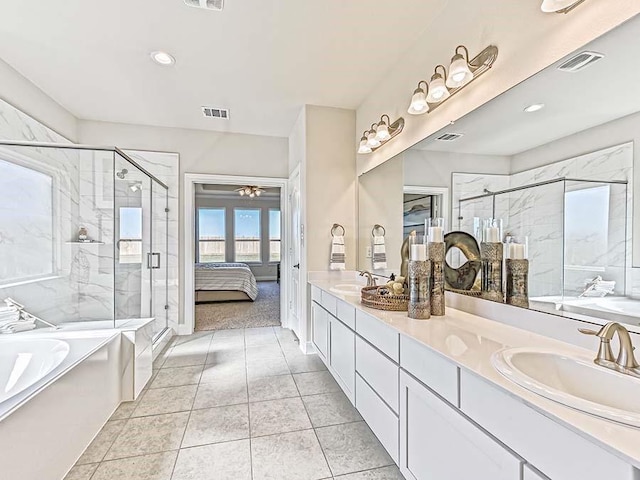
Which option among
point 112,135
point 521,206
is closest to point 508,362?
point 521,206

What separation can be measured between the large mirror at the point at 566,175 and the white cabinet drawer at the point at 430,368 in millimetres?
597

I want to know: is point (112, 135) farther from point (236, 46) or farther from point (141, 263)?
point (236, 46)

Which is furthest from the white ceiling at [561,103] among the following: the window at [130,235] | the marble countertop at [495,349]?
the window at [130,235]

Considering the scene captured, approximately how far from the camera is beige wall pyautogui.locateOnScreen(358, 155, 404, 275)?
2.76 metres

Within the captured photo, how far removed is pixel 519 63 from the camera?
5.02ft

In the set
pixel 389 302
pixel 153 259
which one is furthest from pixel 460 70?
pixel 153 259

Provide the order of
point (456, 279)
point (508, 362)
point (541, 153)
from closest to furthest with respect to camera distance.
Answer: point (508, 362), point (541, 153), point (456, 279)

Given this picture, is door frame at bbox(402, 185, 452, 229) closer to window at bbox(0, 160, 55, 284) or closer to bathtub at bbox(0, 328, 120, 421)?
bathtub at bbox(0, 328, 120, 421)

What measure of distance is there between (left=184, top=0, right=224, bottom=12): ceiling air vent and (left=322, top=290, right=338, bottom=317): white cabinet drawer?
A: 2.14 m

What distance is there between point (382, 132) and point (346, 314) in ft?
5.14

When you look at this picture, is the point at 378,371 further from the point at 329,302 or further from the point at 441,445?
Answer: the point at 329,302

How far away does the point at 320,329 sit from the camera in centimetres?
297

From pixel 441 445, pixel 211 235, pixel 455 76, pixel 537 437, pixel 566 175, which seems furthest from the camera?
pixel 211 235

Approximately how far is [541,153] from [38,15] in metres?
3.16
